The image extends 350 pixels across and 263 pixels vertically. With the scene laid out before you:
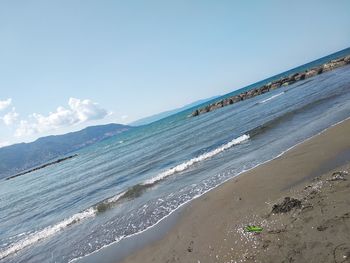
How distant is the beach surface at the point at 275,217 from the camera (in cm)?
678

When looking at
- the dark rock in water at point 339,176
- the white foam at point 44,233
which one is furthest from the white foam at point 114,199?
the dark rock in water at point 339,176

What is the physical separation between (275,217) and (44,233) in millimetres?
13148

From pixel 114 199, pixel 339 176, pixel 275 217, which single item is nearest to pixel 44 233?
pixel 114 199

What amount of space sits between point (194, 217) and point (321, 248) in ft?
18.2

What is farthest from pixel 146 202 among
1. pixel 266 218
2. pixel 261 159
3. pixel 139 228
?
pixel 266 218

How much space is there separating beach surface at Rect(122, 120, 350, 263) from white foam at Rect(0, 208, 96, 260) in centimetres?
769

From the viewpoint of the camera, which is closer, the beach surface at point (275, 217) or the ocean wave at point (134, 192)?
the beach surface at point (275, 217)

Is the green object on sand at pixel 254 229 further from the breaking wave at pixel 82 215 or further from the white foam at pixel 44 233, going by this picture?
the white foam at pixel 44 233

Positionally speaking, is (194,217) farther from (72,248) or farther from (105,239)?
(72,248)

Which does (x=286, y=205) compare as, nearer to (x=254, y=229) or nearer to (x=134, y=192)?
(x=254, y=229)

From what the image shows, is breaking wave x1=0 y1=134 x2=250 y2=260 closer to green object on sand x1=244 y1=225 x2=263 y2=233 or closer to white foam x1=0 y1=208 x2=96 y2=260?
white foam x1=0 y1=208 x2=96 y2=260

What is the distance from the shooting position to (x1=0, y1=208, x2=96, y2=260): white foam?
16.2m

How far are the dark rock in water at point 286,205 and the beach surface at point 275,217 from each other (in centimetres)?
3

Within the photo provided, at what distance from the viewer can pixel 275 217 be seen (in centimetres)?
855
